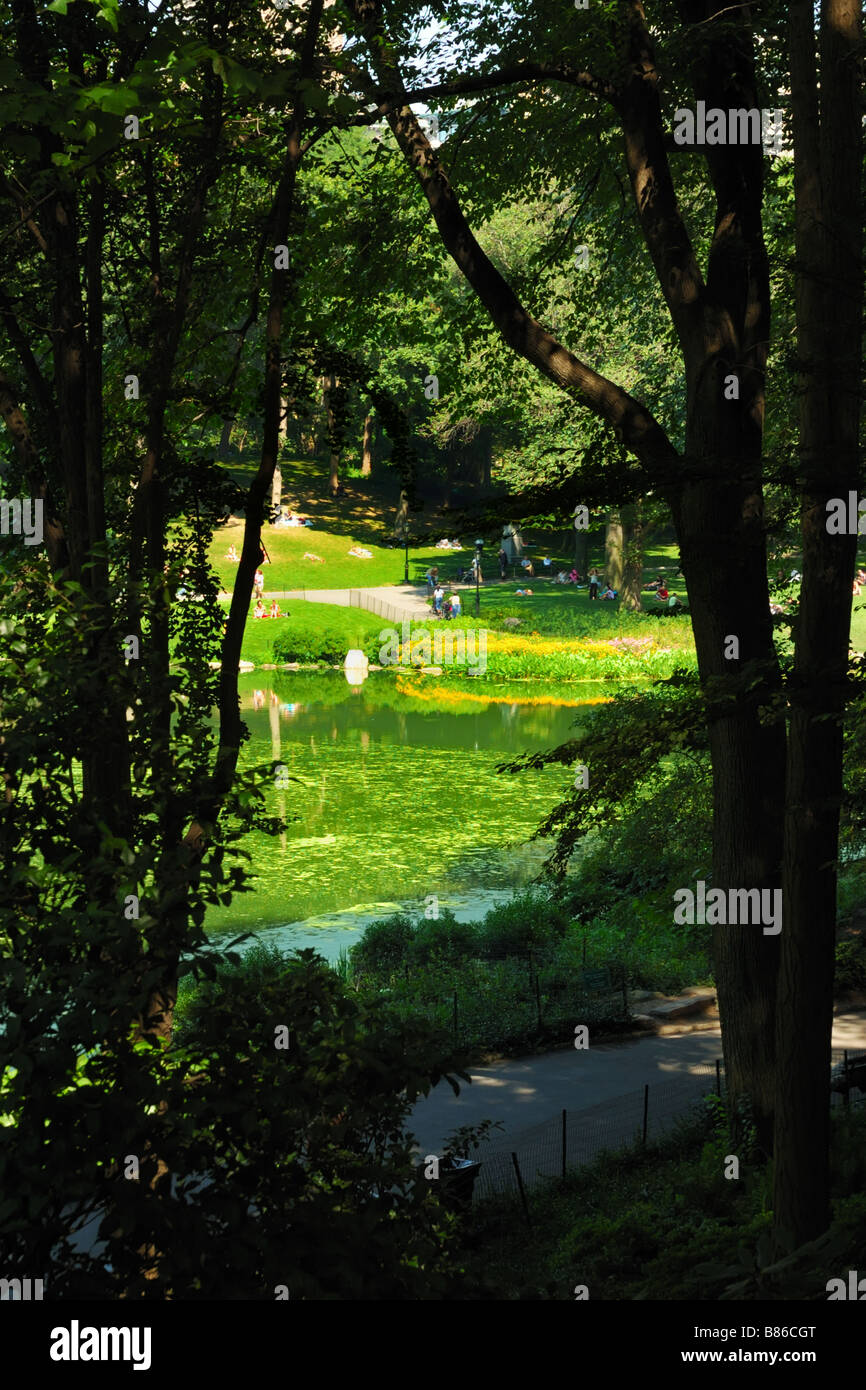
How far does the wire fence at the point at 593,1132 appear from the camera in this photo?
36.9 feet

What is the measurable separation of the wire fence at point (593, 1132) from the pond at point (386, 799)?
14.2ft

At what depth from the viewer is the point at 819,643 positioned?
7.55m

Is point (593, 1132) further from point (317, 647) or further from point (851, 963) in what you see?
point (317, 647)

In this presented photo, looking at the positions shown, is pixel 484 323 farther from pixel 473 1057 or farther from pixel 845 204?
pixel 473 1057

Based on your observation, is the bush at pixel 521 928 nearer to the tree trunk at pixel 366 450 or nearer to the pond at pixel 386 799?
the pond at pixel 386 799

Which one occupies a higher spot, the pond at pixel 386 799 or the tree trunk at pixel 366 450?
the tree trunk at pixel 366 450

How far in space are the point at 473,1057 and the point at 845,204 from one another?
5729 mm

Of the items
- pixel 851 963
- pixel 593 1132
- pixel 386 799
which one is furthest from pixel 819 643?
pixel 386 799

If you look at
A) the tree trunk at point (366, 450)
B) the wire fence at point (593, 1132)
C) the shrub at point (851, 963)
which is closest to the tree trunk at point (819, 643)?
the shrub at point (851, 963)

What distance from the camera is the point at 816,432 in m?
7.48

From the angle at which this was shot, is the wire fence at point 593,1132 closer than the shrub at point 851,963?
No

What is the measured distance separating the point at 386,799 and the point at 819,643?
21.5m
